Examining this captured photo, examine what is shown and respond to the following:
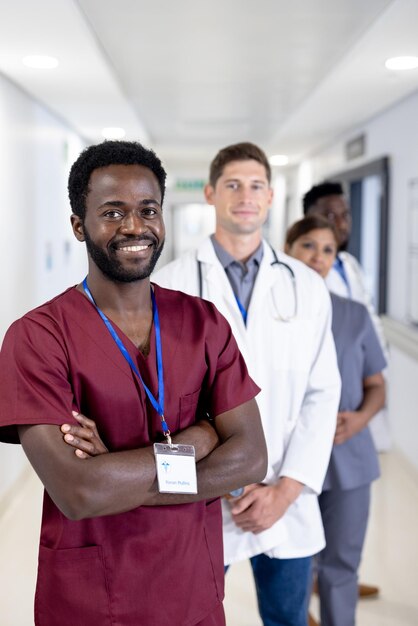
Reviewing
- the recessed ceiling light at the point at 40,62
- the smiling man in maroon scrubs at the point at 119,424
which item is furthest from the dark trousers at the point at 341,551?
the recessed ceiling light at the point at 40,62

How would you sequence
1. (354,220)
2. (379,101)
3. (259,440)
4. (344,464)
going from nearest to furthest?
(259,440)
(344,464)
(379,101)
(354,220)

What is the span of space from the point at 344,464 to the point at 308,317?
0.58 m

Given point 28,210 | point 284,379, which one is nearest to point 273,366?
point 284,379

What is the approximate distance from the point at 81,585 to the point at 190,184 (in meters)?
10.1

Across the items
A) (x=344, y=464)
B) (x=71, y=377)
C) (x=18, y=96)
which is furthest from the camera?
(x=18, y=96)

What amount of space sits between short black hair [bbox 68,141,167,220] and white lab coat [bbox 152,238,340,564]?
23.9 inches

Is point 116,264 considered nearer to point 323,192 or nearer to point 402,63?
point 323,192

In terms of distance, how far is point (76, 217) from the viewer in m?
1.44

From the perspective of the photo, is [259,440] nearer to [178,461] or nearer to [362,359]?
[178,461]

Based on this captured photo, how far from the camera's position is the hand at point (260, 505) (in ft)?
6.39

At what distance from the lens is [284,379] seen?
2014mm

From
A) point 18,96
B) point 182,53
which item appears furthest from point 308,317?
point 18,96

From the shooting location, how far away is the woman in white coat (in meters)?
2.39

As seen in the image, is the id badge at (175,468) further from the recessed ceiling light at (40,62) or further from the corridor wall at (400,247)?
the corridor wall at (400,247)
